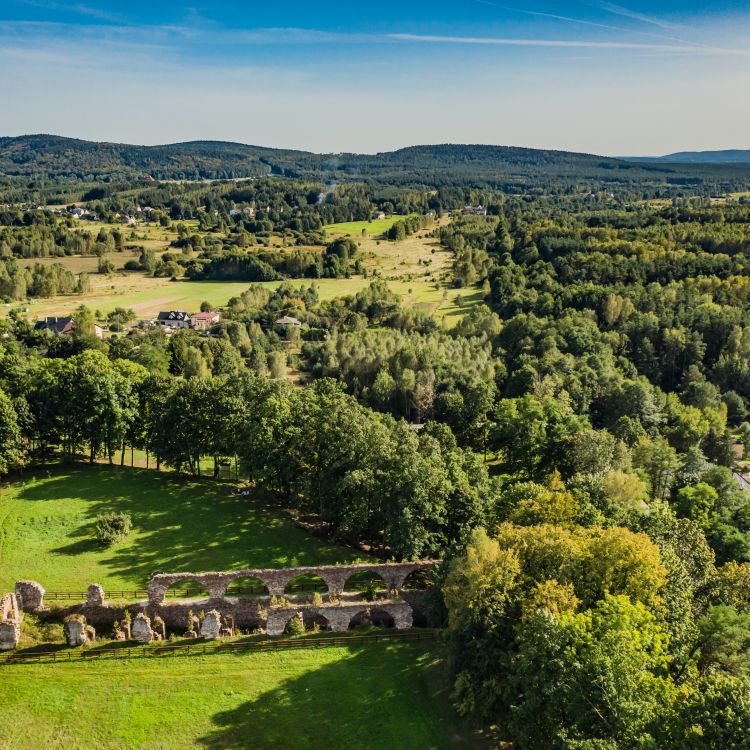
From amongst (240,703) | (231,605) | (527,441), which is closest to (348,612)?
(231,605)

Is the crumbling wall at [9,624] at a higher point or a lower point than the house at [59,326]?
lower

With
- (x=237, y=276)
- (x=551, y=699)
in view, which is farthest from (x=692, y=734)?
(x=237, y=276)

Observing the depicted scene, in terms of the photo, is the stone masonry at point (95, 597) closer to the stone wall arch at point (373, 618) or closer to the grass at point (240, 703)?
the grass at point (240, 703)

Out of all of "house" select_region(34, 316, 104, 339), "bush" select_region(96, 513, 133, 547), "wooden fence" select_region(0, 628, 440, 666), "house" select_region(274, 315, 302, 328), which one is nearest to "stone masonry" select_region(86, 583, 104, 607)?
"wooden fence" select_region(0, 628, 440, 666)

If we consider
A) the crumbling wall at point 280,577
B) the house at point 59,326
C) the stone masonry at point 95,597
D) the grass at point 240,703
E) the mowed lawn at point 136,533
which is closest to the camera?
the grass at point 240,703

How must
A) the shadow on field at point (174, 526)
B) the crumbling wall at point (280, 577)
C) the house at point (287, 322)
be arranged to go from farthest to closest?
the house at point (287, 322) → the shadow on field at point (174, 526) → the crumbling wall at point (280, 577)

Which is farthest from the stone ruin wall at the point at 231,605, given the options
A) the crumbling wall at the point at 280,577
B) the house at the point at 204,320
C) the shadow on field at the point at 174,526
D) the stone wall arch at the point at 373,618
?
the house at the point at 204,320

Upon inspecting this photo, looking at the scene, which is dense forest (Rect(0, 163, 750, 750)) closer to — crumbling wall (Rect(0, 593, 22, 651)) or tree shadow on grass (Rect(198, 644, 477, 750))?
tree shadow on grass (Rect(198, 644, 477, 750))

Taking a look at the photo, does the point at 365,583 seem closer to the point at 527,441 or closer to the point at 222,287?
the point at 527,441
